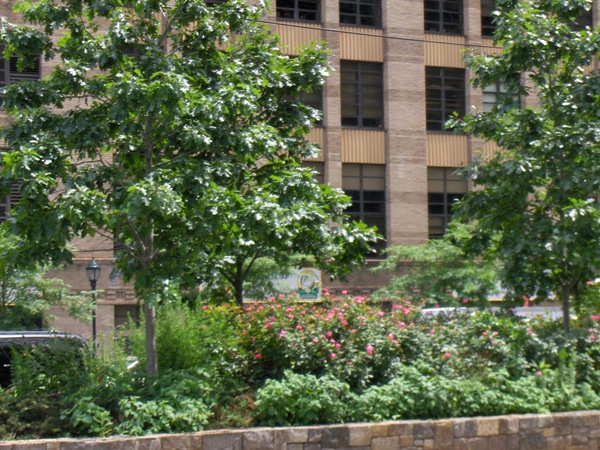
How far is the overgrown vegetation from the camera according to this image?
10688 mm

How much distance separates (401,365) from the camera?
39.9ft

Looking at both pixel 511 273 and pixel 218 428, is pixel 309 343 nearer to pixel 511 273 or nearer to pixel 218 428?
pixel 218 428

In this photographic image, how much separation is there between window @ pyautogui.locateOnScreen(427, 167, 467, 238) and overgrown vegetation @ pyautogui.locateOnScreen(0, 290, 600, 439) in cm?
1958

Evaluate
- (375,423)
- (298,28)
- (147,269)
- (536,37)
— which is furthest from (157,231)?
(298,28)

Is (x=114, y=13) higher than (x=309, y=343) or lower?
higher

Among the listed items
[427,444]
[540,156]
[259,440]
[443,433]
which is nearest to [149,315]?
[259,440]

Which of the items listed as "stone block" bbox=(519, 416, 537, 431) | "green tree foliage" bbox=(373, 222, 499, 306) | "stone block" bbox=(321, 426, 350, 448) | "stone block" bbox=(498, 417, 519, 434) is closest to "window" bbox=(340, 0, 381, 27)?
"green tree foliage" bbox=(373, 222, 499, 306)

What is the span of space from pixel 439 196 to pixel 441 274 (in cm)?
735

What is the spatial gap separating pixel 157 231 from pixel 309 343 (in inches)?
104

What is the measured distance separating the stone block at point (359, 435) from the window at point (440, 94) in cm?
2387

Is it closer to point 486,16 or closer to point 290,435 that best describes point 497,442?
point 290,435

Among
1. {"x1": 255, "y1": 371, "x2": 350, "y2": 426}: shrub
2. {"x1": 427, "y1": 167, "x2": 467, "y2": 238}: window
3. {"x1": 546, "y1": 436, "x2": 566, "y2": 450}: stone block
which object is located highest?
{"x1": 427, "y1": 167, "x2": 467, "y2": 238}: window

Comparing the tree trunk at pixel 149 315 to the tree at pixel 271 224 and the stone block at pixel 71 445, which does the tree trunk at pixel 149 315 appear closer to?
the tree at pixel 271 224

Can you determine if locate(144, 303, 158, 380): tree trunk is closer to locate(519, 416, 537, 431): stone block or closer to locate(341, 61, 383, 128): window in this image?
locate(519, 416, 537, 431): stone block
